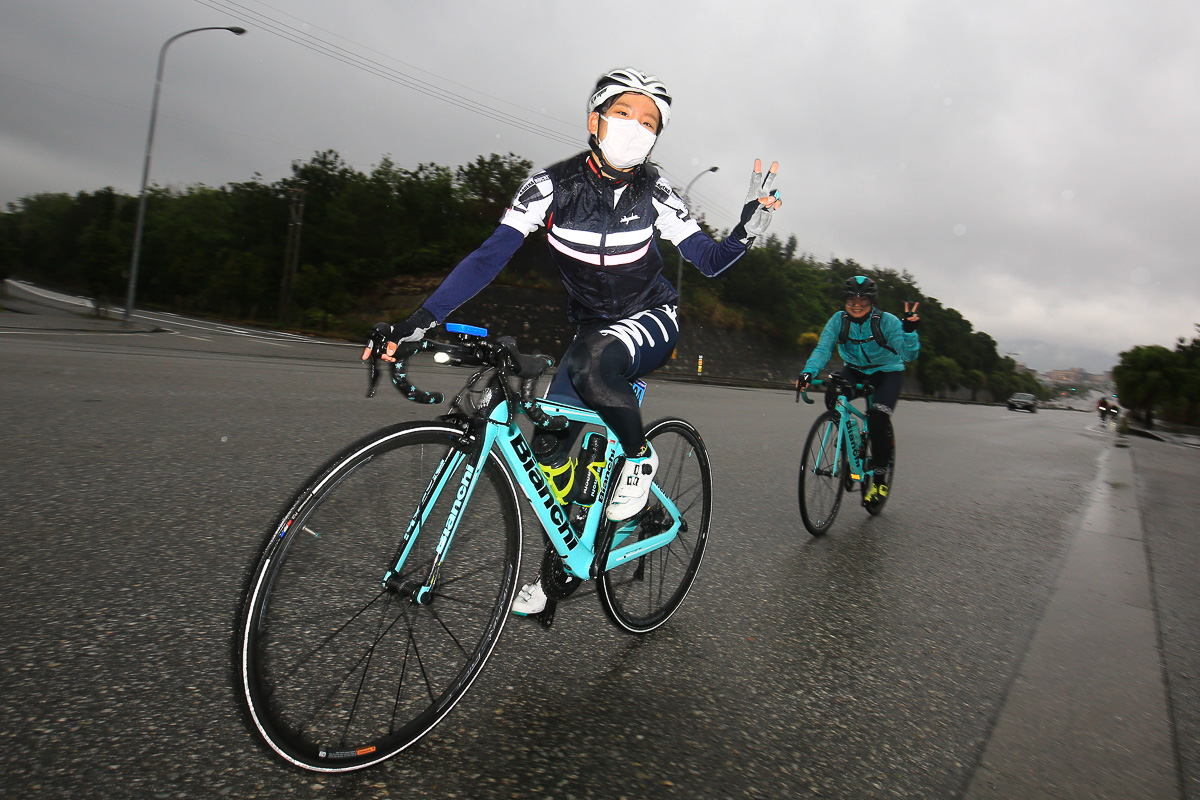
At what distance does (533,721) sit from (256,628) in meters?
0.87

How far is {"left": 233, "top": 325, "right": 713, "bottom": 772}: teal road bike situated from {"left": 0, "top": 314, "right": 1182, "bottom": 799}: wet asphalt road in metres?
0.13

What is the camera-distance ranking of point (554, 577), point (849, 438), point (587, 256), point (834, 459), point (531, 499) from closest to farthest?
point (531, 499) → point (554, 577) → point (587, 256) → point (834, 459) → point (849, 438)

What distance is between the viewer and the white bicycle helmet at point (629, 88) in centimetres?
255

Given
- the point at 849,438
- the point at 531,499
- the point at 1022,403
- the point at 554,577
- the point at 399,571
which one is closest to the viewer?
the point at 399,571

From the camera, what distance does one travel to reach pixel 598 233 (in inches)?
102

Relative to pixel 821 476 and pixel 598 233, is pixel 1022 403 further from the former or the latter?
pixel 598 233

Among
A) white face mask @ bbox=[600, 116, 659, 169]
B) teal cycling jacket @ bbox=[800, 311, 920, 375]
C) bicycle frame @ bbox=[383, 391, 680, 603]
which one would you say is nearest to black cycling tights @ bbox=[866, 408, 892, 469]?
teal cycling jacket @ bbox=[800, 311, 920, 375]

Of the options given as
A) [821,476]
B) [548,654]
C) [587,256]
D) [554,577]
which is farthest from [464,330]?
[821,476]

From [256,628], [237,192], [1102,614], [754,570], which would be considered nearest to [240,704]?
[256,628]

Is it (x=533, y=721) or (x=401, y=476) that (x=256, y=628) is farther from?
(x=533, y=721)

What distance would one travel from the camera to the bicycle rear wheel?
16.5 ft

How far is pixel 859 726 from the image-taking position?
94.3 inches

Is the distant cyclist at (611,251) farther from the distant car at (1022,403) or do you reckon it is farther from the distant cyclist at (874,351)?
the distant car at (1022,403)

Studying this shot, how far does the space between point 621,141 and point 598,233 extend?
318 mm
